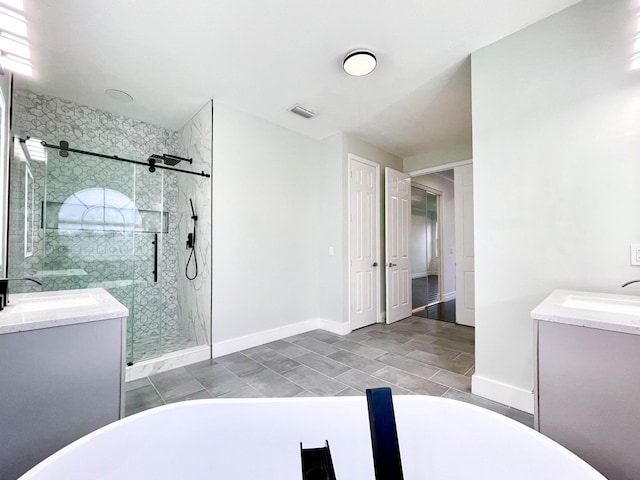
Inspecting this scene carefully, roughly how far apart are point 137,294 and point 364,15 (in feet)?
11.4

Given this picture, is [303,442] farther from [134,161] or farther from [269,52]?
[134,161]

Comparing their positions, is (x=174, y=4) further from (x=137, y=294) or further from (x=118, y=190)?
(x=137, y=294)

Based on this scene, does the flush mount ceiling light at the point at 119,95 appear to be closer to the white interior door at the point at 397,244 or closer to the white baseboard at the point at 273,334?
the white baseboard at the point at 273,334

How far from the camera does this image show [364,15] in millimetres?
1841

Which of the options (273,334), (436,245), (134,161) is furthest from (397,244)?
(134,161)

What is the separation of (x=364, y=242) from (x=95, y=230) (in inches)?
130

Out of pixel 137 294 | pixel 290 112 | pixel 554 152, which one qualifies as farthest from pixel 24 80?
pixel 554 152

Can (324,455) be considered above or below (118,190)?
below

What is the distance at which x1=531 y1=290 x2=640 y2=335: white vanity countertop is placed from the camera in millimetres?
1026

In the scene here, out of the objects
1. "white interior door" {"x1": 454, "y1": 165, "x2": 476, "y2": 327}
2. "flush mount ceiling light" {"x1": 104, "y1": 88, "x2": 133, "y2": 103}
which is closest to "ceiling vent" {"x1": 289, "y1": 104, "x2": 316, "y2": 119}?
"flush mount ceiling light" {"x1": 104, "y1": 88, "x2": 133, "y2": 103}

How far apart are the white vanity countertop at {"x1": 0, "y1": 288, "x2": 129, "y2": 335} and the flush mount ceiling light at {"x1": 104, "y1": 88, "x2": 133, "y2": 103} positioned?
2.21 metres

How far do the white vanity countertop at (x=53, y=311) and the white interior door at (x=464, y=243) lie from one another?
4306mm

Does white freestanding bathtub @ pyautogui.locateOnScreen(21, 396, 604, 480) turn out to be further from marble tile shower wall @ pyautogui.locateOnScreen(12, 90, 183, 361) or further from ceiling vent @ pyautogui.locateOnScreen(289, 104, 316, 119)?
ceiling vent @ pyautogui.locateOnScreen(289, 104, 316, 119)

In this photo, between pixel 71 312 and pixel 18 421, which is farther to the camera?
pixel 71 312
